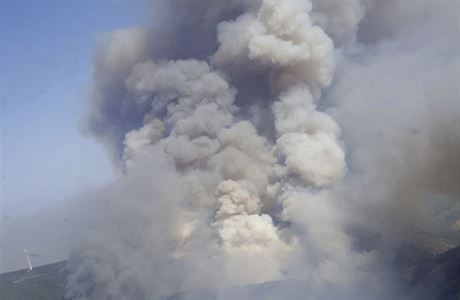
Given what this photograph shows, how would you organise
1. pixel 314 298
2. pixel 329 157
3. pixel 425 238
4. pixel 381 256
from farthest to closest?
pixel 425 238 < pixel 381 256 < pixel 329 157 < pixel 314 298

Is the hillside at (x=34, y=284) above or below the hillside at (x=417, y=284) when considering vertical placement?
above

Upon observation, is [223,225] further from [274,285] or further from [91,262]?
[91,262]

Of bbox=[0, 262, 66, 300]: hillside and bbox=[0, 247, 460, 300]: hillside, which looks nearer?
bbox=[0, 247, 460, 300]: hillside

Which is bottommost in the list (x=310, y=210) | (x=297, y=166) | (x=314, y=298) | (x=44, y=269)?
(x=314, y=298)

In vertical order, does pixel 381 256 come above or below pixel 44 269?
below

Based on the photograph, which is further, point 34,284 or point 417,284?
point 34,284

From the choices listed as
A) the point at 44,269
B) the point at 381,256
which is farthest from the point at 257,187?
the point at 44,269

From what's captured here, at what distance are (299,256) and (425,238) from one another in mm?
41068

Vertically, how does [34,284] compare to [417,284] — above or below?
above

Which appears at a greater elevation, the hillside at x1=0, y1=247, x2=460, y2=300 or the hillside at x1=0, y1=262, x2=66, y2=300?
the hillside at x1=0, y1=262, x2=66, y2=300

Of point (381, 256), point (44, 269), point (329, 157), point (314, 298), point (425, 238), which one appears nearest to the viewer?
point (314, 298)

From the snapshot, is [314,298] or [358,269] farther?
[358,269]

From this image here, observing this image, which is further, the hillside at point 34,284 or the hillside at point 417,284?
the hillside at point 34,284

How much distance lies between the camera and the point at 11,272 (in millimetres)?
121000
